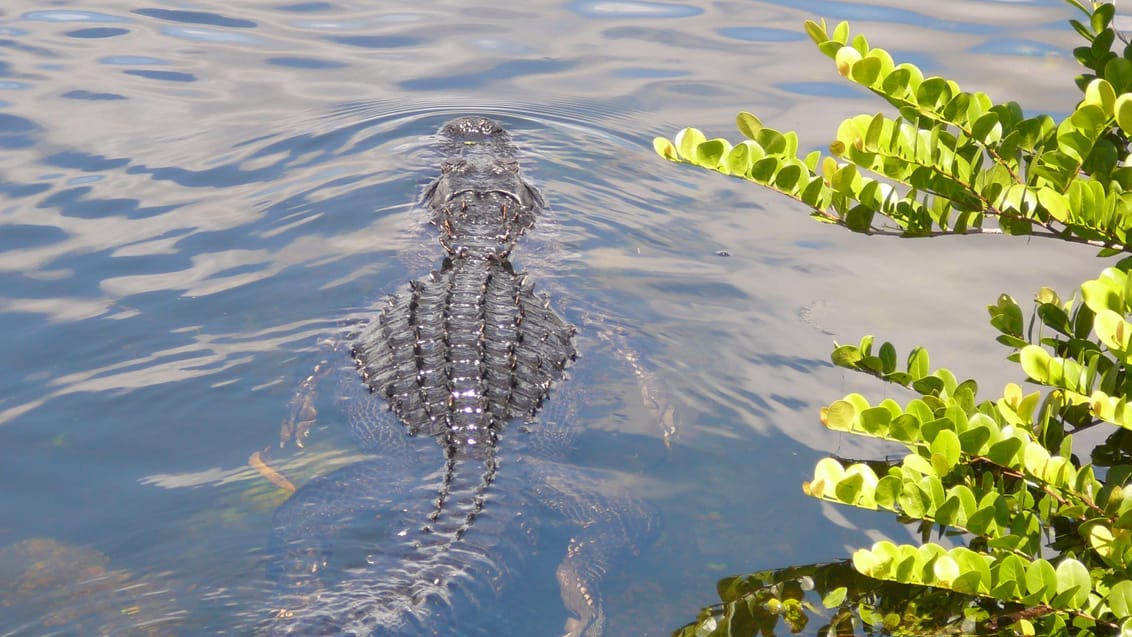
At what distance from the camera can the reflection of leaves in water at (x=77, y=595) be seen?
12.4 feet

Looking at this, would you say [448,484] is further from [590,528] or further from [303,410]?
[303,410]

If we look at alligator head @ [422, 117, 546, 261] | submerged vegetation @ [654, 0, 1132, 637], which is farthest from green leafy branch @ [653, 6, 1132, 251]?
alligator head @ [422, 117, 546, 261]

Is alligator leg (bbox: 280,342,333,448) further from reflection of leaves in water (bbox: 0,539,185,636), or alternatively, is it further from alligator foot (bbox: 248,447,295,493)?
reflection of leaves in water (bbox: 0,539,185,636)

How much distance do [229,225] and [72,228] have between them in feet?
3.26

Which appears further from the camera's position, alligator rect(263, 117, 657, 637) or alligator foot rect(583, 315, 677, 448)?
alligator foot rect(583, 315, 677, 448)

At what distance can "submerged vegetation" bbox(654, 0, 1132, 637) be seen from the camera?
2580mm

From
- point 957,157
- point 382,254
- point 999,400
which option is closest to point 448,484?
point 999,400

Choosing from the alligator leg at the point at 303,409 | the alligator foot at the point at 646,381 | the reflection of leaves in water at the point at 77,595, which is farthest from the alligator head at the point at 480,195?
the reflection of leaves in water at the point at 77,595

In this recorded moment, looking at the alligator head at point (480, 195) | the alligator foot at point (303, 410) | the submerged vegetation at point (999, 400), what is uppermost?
the submerged vegetation at point (999, 400)

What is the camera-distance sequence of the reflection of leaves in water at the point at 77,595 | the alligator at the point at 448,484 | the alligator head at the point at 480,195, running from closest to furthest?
the reflection of leaves in water at the point at 77,595
the alligator at the point at 448,484
the alligator head at the point at 480,195

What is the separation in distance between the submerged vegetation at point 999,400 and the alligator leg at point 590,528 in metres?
1.09

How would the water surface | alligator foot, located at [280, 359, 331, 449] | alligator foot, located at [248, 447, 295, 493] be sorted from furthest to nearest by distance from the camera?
alligator foot, located at [280, 359, 331, 449] → alligator foot, located at [248, 447, 295, 493] → the water surface

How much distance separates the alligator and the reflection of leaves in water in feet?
1.47

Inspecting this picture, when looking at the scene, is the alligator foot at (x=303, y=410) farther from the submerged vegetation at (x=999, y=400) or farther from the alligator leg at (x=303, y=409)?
the submerged vegetation at (x=999, y=400)
